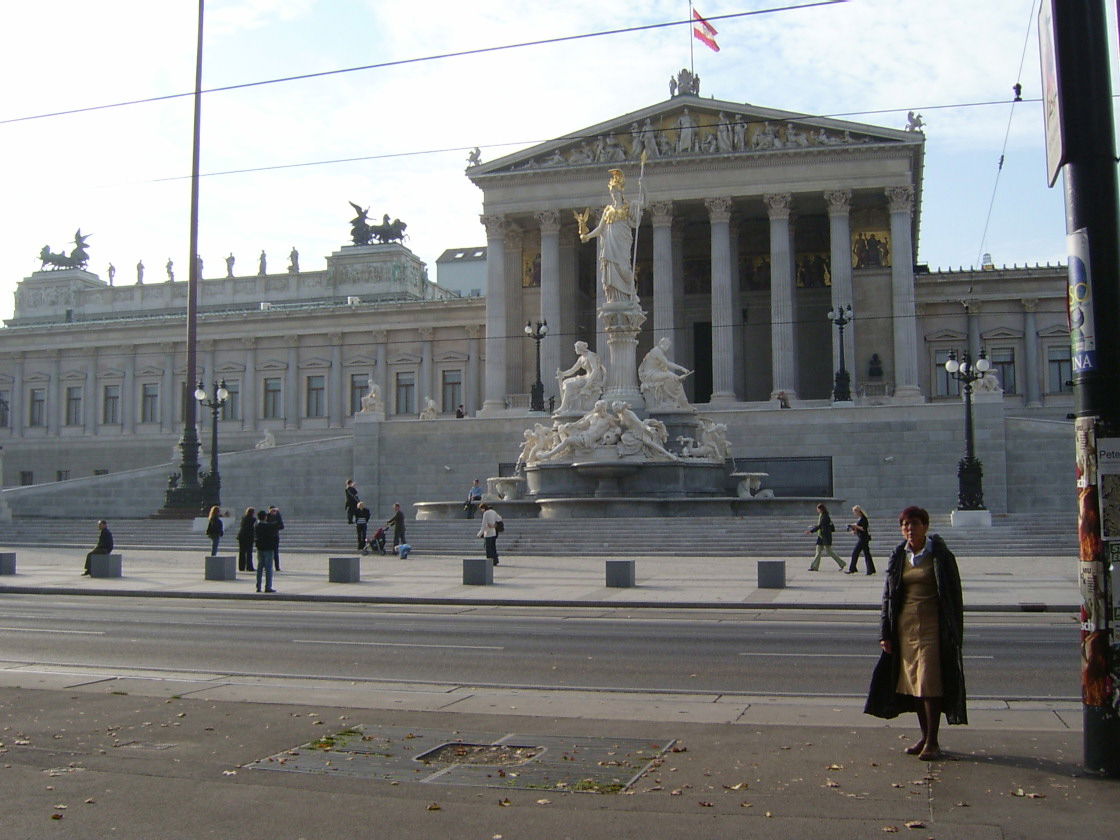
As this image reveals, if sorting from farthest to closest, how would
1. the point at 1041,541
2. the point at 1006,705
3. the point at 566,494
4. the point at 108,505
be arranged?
the point at 108,505 → the point at 566,494 → the point at 1041,541 → the point at 1006,705

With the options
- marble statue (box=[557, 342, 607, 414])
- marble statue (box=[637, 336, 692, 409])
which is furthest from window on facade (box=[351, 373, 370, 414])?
marble statue (box=[637, 336, 692, 409])

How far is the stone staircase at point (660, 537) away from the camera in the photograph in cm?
3606

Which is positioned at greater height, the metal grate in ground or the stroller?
the stroller

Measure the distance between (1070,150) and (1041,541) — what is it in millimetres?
29499

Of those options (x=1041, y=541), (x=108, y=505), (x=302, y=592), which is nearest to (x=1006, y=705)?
(x=302, y=592)

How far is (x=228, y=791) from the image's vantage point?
837 centimetres

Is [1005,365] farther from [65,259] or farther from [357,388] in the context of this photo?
[65,259]

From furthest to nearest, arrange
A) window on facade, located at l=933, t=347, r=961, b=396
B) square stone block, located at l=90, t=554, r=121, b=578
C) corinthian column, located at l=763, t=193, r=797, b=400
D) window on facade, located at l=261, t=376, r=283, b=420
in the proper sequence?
window on facade, located at l=261, t=376, r=283, b=420 < window on facade, located at l=933, t=347, r=961, b=396 < corinthian column, located at l=763, t=193, r=797, b=400 < square stone block, located at l=90, t=554, r=121, b=578

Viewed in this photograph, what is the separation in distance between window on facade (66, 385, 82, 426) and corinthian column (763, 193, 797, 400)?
53.3 m

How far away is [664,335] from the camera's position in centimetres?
7238

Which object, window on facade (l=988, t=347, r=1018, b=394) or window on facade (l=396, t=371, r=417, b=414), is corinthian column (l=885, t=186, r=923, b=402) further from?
window on facade (l=396, t=371, r=417, b=414)

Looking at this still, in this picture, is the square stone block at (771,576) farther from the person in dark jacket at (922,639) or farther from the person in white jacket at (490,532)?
the person in dark jacket at (922,639)

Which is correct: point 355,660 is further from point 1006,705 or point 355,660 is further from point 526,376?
point 526,376

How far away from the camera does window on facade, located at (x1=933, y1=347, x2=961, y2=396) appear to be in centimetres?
7712
